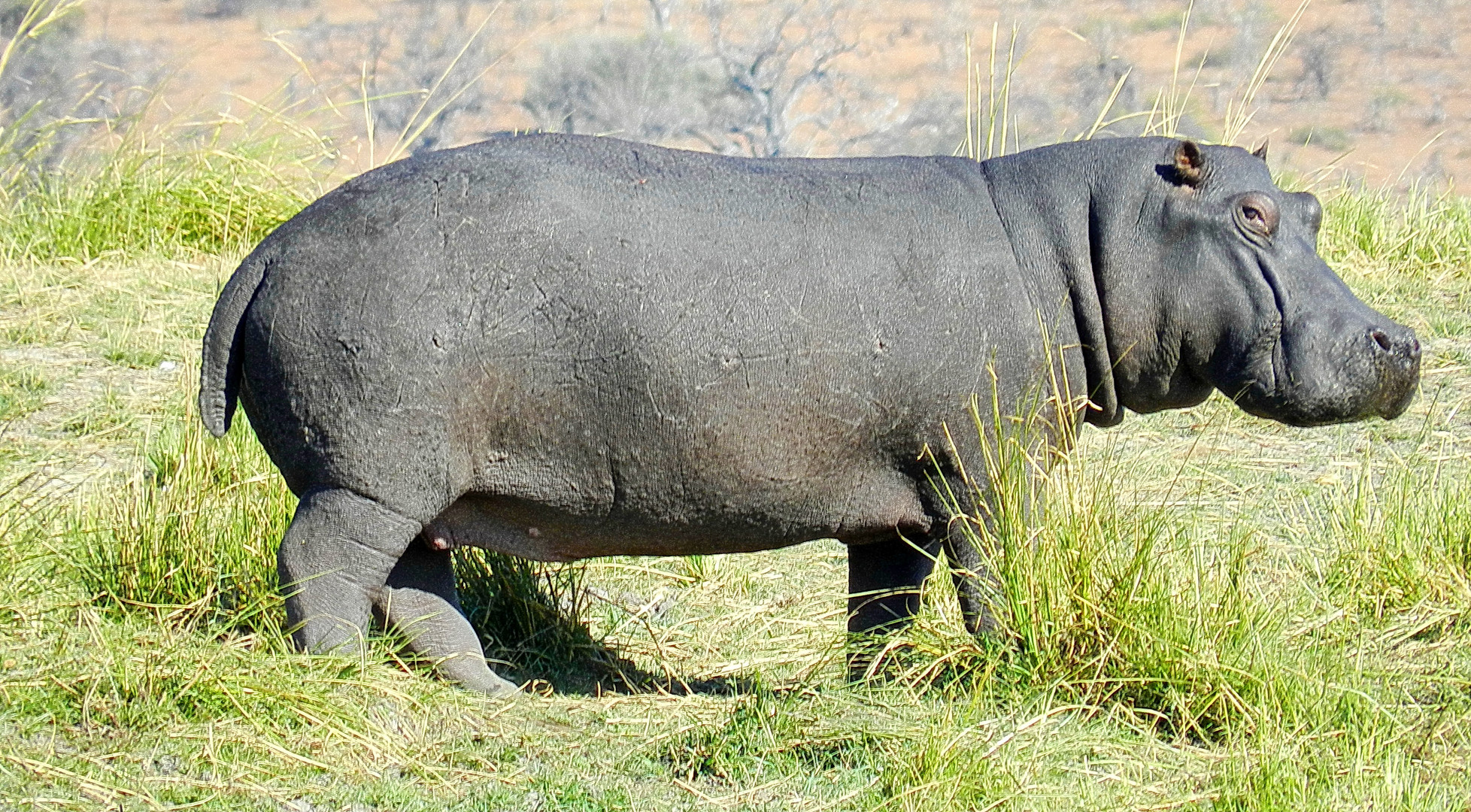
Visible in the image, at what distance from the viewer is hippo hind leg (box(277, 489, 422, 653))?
3.79m

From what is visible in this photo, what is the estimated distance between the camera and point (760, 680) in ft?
12.1

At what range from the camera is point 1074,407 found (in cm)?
418

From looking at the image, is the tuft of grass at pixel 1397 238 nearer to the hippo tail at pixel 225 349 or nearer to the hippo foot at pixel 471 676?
the hippo foot at pixel 471 676

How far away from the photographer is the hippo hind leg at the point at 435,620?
4.11 m

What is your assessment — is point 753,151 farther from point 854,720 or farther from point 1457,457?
point 854,720

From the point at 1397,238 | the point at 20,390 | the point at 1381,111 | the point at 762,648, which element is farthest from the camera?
the point at 1381,111

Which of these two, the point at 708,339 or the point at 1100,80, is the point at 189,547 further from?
the point at 1100,80

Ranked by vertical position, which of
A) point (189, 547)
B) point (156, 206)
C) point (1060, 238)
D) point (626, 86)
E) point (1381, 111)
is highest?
point (1060, 238)

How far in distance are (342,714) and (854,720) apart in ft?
3.59

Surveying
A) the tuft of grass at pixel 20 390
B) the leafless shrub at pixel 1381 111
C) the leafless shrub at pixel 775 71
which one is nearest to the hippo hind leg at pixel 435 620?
the tuft of grass at pixel 20 390

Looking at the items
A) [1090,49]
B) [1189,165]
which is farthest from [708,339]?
[1090,49]

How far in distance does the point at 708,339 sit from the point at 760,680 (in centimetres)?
75

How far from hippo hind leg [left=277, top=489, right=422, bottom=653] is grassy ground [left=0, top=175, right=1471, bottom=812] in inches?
3.6

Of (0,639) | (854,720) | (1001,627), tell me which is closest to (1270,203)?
(1001,627)
